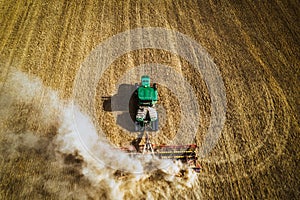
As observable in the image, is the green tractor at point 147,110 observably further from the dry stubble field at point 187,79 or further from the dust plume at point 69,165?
the dust plume at point 69,165

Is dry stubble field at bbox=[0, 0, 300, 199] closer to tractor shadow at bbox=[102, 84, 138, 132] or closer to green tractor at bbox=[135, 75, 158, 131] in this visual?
tractor shadow at bbox=[102, 84, 138, 132]

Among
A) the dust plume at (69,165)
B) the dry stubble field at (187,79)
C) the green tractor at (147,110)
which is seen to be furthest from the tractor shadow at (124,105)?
the dust plume at (69,165)

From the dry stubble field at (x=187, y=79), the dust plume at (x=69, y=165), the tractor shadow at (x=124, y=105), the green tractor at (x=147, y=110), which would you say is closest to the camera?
the dust plume at (x=69, y=165)

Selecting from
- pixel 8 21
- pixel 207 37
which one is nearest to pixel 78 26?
pixel 8 21

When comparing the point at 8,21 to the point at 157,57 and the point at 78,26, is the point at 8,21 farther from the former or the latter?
the point at 157,57

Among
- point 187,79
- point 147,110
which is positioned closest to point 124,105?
point 147,110
